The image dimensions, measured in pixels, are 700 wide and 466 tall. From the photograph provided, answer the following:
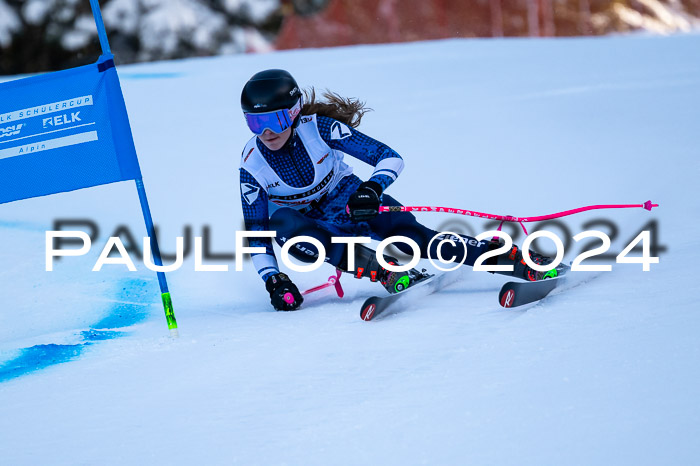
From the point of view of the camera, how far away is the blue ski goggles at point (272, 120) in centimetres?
336

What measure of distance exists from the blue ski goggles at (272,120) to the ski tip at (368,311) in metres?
0.84

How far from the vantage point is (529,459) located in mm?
1882

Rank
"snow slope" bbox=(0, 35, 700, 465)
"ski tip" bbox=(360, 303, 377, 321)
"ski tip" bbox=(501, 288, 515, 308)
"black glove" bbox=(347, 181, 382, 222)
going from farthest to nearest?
"black glove" bbox=(347, 181, 382, 222) → "ski tip" bbox=(360, 303, 377, 321) → "ski tip" bbox=(501, 288, 515, 308) → "snow slope" bbox=(0, 35, 700, 465)

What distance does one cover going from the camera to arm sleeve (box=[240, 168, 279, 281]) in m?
3.62

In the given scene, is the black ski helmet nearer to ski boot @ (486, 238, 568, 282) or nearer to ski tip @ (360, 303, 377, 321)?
ski tip @ (360, 303, 377, 321)

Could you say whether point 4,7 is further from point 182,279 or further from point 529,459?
point 529,459

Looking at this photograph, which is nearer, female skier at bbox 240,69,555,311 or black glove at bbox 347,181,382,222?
black glove at bbox 347,181,382,222

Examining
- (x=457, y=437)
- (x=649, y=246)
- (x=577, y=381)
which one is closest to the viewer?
(x=457, y=437)

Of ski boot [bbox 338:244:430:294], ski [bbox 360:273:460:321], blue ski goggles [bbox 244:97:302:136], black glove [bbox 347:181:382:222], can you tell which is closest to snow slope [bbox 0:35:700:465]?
ski [bbox 360:273:460:321]

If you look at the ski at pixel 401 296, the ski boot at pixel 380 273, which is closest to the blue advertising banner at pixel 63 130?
the ski boot at pixel 380 273

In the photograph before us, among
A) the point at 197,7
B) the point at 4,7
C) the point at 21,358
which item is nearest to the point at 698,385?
the point at 21,358

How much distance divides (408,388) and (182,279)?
2512 millimetres

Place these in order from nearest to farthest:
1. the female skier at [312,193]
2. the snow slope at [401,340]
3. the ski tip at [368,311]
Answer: the snow slope at [401,340] < the ski tip at [368,311] < the female skier at [312,193]

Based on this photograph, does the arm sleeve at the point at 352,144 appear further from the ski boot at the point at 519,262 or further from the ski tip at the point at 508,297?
the ski tip at the point at 508,297
